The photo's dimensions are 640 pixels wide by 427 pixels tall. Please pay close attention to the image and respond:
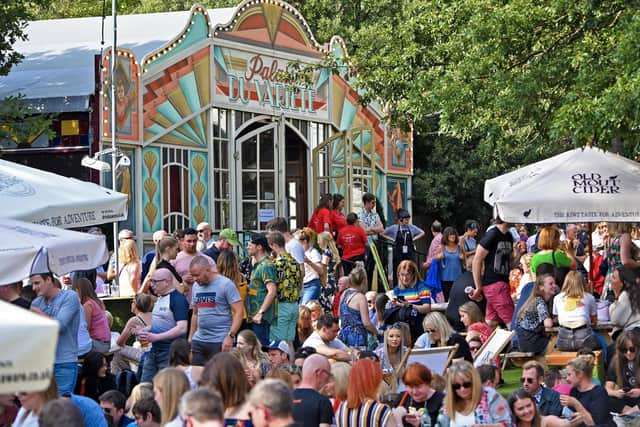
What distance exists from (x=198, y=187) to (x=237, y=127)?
1.66 metres

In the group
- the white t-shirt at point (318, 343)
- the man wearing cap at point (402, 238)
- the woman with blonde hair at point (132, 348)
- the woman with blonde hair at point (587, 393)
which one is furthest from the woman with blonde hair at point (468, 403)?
the man wearing cap at point (402, 238)

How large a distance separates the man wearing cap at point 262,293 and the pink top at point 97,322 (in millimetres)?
1741

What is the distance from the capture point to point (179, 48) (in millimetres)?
22781

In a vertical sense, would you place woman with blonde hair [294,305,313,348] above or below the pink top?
below

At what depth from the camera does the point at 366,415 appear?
8375mm

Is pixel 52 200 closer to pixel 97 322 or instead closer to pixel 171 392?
pixel 97 322

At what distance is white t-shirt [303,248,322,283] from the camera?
53.8ft

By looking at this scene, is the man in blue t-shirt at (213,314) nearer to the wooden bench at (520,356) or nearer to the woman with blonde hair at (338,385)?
the woman with blonde hair at (338,385)

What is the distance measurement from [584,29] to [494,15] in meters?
1.02

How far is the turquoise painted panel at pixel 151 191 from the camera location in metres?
22.0

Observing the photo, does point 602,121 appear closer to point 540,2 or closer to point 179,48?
point 540,2

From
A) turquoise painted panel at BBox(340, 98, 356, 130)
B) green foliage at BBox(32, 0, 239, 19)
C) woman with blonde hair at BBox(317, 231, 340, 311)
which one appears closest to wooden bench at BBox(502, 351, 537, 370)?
woman with blonde hair at BBox(317, 231, 340, 311)

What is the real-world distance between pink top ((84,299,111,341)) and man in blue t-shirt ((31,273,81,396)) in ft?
5.44

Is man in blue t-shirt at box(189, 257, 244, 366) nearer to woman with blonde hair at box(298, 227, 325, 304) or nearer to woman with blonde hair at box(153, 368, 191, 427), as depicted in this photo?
woman with blonde hair at box(153, 368, 191, 427)
